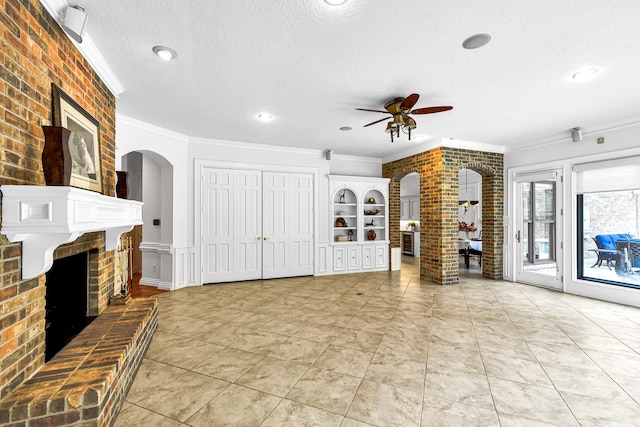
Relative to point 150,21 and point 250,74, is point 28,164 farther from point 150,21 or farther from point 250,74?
point 250,74

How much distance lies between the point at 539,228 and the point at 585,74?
3.43 m

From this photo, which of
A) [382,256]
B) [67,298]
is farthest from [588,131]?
[67,298]

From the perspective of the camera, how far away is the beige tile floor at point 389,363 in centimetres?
201

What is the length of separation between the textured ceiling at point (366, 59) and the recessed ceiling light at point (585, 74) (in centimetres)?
7

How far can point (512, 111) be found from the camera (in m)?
4.00

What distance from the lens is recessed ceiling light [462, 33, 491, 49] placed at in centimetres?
234

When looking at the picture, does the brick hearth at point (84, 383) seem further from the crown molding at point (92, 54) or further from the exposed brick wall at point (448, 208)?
the exposed brick wall at point (448, 208)

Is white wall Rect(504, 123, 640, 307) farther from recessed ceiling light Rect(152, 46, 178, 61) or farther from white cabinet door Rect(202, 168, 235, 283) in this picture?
recessed ceiling light Rect(152, 46, 178, 61)

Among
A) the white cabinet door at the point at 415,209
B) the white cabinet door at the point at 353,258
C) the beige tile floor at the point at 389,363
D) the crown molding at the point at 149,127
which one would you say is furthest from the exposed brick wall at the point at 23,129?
the white cabinet door at the point at 415,209

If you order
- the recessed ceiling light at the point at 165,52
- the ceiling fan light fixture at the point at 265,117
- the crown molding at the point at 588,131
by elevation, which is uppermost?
the ceiling fan light fixture at the point at 265,117

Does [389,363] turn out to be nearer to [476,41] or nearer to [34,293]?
[34,293]

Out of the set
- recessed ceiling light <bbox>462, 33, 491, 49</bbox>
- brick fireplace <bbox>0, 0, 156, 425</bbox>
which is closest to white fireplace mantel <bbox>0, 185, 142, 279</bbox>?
brick fireplace <bbox>0, 0, 156, 425</bbox>

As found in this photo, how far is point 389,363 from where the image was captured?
266 cm

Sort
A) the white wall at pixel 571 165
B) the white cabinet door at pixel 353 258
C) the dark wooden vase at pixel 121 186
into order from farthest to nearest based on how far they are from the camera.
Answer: the white cabinet door at pixel 353 258, the white wall at pixel 571 165, the dark wooden vase at pixel 121 186
